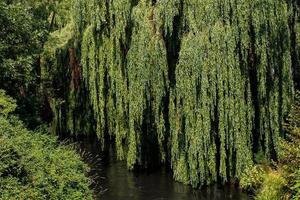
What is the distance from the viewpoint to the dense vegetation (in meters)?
15.4

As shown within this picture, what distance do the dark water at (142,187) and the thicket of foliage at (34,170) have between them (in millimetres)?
3015

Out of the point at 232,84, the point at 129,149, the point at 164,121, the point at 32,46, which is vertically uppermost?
the point at 32,46

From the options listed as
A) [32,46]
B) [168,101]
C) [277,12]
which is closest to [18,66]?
[32,46]

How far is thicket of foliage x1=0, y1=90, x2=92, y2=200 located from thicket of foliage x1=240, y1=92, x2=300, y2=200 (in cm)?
541

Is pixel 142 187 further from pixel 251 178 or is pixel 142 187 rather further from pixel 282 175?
pixel 282 175

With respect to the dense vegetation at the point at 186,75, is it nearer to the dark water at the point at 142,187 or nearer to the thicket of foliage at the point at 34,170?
the dark water at the point at 142,187

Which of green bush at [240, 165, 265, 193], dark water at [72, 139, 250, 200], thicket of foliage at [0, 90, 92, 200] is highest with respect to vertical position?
thicket of foliage at [0, 90, 92, 200]

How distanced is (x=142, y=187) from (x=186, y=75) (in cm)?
448

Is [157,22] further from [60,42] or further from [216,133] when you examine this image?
[60,42]

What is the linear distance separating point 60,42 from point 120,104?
6.01m

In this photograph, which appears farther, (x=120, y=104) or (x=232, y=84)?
(x=120, y=104)

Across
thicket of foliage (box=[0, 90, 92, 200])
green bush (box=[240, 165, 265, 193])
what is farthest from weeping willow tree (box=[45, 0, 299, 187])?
thicket of foliage (box=[0, 90, 92, 200])

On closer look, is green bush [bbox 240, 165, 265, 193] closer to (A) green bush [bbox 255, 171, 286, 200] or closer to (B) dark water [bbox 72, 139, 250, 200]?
(B) dark water [bbox 72, 139, 250, 200]

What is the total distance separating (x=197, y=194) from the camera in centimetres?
1606
